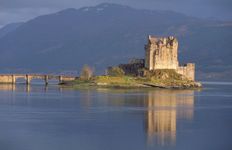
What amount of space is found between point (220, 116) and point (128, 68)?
99038 millimetres

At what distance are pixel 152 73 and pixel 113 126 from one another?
101781 millimetres

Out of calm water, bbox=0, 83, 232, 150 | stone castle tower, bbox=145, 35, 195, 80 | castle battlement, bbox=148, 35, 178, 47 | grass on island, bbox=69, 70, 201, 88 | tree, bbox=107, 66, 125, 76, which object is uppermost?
castle battlement, bbox=148, 35, 178, 47

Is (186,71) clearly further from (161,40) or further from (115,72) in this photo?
(115,72)

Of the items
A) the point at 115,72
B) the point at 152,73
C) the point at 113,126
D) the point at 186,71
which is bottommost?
the point at 113,126

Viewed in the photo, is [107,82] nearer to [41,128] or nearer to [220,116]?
[220,116]

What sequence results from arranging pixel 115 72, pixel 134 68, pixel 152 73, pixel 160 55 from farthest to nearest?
pixel 134 68
pixel 115 72
pixel 160 55
pixel 152 73

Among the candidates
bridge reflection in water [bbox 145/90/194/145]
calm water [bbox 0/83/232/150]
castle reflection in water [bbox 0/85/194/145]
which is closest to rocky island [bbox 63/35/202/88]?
castle reflection in water [bbox 0/85/194/145]

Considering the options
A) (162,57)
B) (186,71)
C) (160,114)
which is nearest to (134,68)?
(162,57)

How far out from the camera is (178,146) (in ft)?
174

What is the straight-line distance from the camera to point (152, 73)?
168 meters

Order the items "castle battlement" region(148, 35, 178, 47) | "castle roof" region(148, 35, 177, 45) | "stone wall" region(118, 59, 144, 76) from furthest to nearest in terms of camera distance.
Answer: "castle roof" region(148, 35, 177, 45), "castle battlement" region(148, 35, 178, 47), "stone wall" region(118, 59, 144, 76)

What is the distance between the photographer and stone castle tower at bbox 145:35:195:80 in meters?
171

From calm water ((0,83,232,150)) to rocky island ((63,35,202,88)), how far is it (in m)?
62.0

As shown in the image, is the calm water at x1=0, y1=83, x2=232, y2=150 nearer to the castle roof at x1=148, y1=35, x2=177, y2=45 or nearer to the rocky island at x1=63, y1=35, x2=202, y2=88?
the rocky island at x1=63, y1=35, x2=202, y2=88
